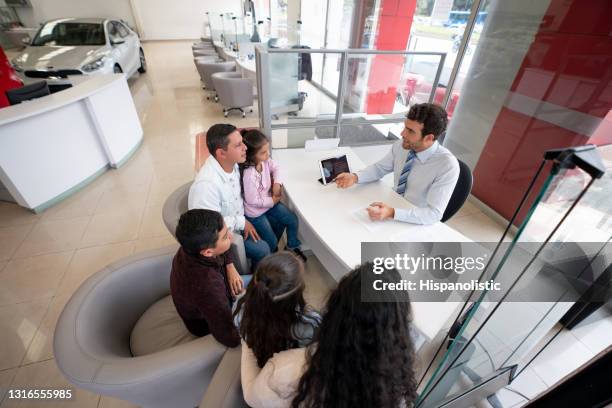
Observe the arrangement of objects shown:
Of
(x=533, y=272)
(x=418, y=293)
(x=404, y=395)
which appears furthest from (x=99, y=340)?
(x=533, y=272)

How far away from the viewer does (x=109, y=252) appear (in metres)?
2.29

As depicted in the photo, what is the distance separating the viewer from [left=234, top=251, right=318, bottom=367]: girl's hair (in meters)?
0.87

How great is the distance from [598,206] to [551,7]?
2434mm

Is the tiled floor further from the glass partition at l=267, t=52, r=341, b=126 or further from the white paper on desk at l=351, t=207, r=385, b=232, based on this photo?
the glass partition at l=267, t=52, r=341, b=126

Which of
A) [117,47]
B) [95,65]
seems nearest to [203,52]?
[117,47]

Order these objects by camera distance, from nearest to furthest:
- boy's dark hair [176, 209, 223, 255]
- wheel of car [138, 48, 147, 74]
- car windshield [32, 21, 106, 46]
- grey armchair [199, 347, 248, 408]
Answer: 1. grey armchair [199, 347, 248, 408]
2. boy's dark hair [176, 209, 223, 255]
3. car windshield [32, 21, 106, 46]
4. wheel of car [138, 48, 147, 74]

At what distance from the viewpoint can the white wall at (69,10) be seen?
945cm

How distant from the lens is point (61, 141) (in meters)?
2.70

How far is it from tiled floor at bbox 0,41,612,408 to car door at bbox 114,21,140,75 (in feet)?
9.97

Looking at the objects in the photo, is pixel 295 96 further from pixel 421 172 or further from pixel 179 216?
pixel 179 216

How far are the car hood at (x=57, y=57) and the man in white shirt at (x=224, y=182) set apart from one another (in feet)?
15.8

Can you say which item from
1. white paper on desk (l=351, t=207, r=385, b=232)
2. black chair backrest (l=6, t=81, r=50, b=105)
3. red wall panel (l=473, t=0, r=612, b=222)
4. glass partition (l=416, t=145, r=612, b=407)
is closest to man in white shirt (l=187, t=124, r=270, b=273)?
white paper on desk (l=351, t=207, r=385, b=232)

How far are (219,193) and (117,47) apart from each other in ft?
19.8

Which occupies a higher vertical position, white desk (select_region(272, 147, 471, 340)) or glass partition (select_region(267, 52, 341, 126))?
glass partition (select_region(267, 52, 341, 126))
